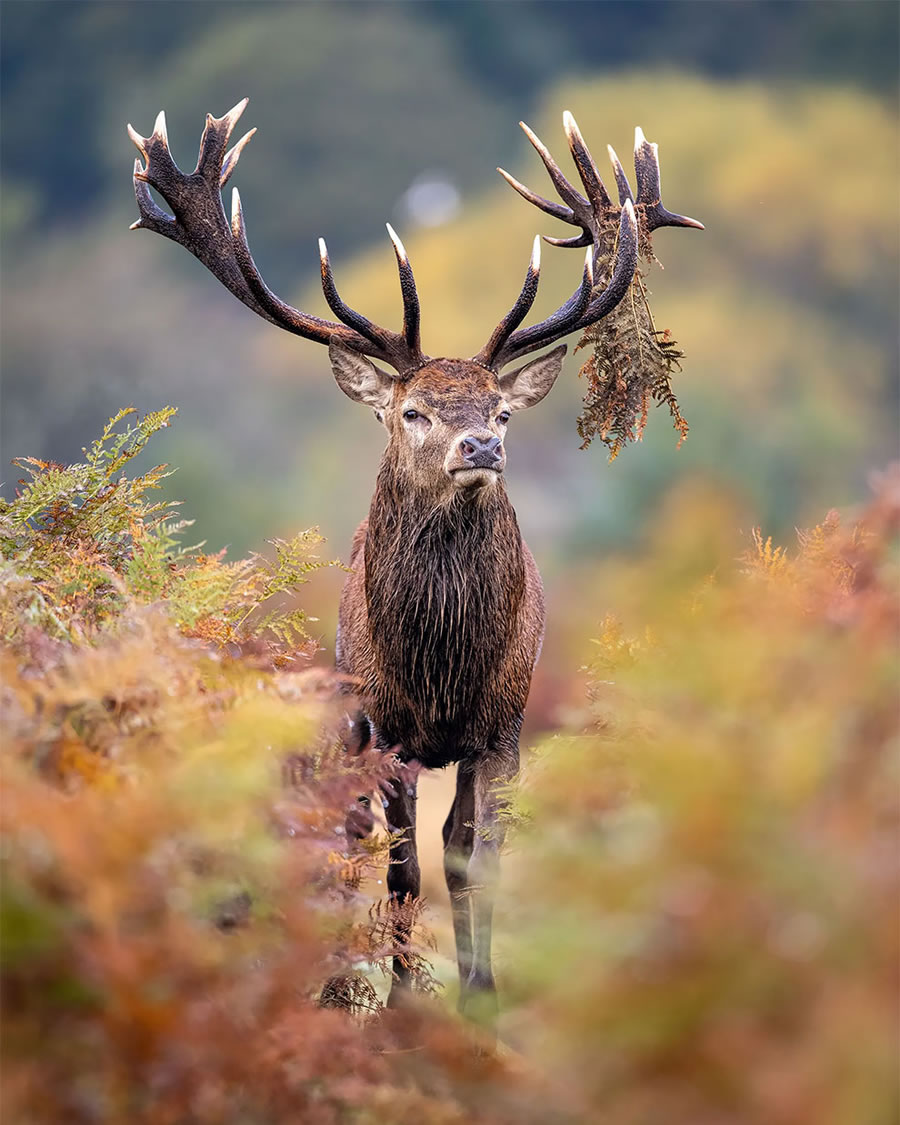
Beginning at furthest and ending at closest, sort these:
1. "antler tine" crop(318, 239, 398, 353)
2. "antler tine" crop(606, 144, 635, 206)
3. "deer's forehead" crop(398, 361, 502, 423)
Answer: "antler tine" crop(606, 144, 635, 206) < "antler tine" crop(318, 239, 398, 353) < "deer's forehead" crop(398, 361, 502, 423)

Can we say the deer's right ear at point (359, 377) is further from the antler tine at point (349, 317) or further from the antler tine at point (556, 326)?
the antler tine at point (556, 326)

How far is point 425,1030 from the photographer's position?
261cm

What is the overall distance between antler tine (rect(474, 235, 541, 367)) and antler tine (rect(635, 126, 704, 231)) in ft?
2.97

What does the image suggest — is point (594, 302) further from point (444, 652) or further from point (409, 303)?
point (444, 652)

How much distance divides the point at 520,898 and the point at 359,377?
3.72 metres

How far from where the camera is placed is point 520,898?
6.64ft

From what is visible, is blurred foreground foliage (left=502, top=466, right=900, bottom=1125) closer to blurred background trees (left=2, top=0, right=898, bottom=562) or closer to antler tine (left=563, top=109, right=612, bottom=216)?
antler tine (left=563, top=109, right=612, bottom=216)

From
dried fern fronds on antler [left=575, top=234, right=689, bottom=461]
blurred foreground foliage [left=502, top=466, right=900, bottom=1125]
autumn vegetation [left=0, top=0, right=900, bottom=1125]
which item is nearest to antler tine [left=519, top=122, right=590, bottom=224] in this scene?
dried fern fronds on antler [left=575, top=234, right=689, bottom=461]

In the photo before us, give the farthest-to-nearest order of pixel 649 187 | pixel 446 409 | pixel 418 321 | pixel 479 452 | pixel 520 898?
pixel 649 187
pixel 418 321
pixel 446 409
pixel 479 452
pixel 520 898

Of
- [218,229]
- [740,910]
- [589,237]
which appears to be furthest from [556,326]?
[740,910]

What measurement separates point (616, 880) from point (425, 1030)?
3.21 ft

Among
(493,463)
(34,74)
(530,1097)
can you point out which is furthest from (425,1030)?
(34,74)

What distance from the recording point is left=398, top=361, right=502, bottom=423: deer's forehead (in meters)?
5.06

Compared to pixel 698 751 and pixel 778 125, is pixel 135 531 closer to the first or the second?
pixel 698 751
